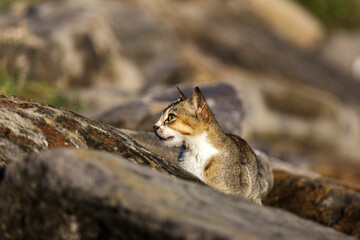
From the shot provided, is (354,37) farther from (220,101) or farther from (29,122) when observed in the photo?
(29,122)

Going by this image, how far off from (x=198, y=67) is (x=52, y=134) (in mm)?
14452

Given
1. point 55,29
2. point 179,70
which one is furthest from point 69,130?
point 179,70

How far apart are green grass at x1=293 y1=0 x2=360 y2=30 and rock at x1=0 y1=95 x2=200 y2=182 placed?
2752cm

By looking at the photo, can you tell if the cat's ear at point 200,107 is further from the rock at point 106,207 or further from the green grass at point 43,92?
the green grass at point 43,92

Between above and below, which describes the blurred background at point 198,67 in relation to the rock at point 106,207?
below

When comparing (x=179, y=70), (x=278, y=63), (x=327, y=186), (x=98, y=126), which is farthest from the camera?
(x=278, y=63)

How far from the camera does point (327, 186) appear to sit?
8531mm

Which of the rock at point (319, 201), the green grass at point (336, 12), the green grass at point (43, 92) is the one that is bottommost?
the green grass at point (43, 92)

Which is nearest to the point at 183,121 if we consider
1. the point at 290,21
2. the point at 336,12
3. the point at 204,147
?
the point at 204,147

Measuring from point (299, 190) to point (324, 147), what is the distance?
12235 millimetres

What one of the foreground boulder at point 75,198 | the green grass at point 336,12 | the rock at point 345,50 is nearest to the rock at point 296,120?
the rock at point 345,50

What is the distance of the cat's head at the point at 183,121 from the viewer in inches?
280

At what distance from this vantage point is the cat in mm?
6910

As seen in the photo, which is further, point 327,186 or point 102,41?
point 102,41
